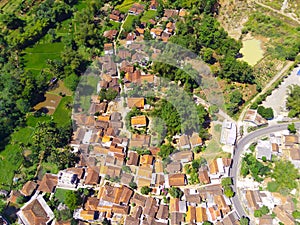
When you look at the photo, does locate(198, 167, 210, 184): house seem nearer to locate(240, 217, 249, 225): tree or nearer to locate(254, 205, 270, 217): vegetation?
locate(240, 217, 249, 225): tree

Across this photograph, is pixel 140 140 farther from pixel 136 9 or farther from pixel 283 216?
pixel 136 9

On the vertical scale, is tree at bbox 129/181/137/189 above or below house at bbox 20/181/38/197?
above

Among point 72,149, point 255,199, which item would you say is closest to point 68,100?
point 72,149

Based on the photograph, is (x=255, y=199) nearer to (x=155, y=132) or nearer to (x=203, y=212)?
(x=203, y=212)

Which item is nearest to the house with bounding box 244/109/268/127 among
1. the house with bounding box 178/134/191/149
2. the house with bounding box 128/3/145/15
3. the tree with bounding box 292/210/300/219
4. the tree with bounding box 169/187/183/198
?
the house with bounding box 178/134/191/149

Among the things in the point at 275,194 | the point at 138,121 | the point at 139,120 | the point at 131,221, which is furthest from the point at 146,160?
the point at 275,194

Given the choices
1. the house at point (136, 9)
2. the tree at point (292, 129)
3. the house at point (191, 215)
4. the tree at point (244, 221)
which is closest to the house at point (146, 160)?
the house at point (191, 215)
